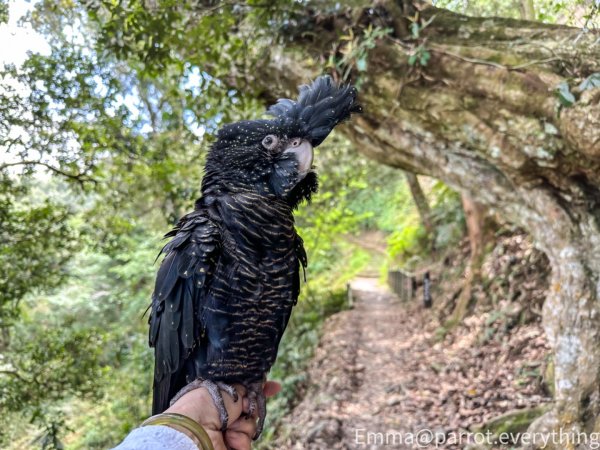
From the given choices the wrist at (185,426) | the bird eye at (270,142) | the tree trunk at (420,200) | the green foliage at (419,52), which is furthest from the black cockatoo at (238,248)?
the tree trunk at (420,200)

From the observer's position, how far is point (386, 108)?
15.9 ft

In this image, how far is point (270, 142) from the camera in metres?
2.15

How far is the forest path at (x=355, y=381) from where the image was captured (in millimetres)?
5086

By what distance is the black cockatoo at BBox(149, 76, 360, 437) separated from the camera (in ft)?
6.98

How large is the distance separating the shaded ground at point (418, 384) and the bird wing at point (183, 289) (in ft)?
11.3

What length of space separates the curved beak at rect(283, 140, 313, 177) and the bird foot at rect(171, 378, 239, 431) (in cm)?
128

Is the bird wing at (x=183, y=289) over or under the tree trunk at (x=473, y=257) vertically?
under

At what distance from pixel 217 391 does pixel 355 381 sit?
496 centimetres

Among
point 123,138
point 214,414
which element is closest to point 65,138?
point 123,138

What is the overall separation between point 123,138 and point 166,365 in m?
3.67

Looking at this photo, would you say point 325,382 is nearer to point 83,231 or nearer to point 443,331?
point 443,331

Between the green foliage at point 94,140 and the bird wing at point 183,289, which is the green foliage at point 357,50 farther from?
the bird wing at point 183,289

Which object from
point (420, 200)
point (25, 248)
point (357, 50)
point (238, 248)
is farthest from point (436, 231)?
point (238, 248)

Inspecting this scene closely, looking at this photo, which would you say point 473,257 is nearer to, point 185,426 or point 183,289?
point 183,289
